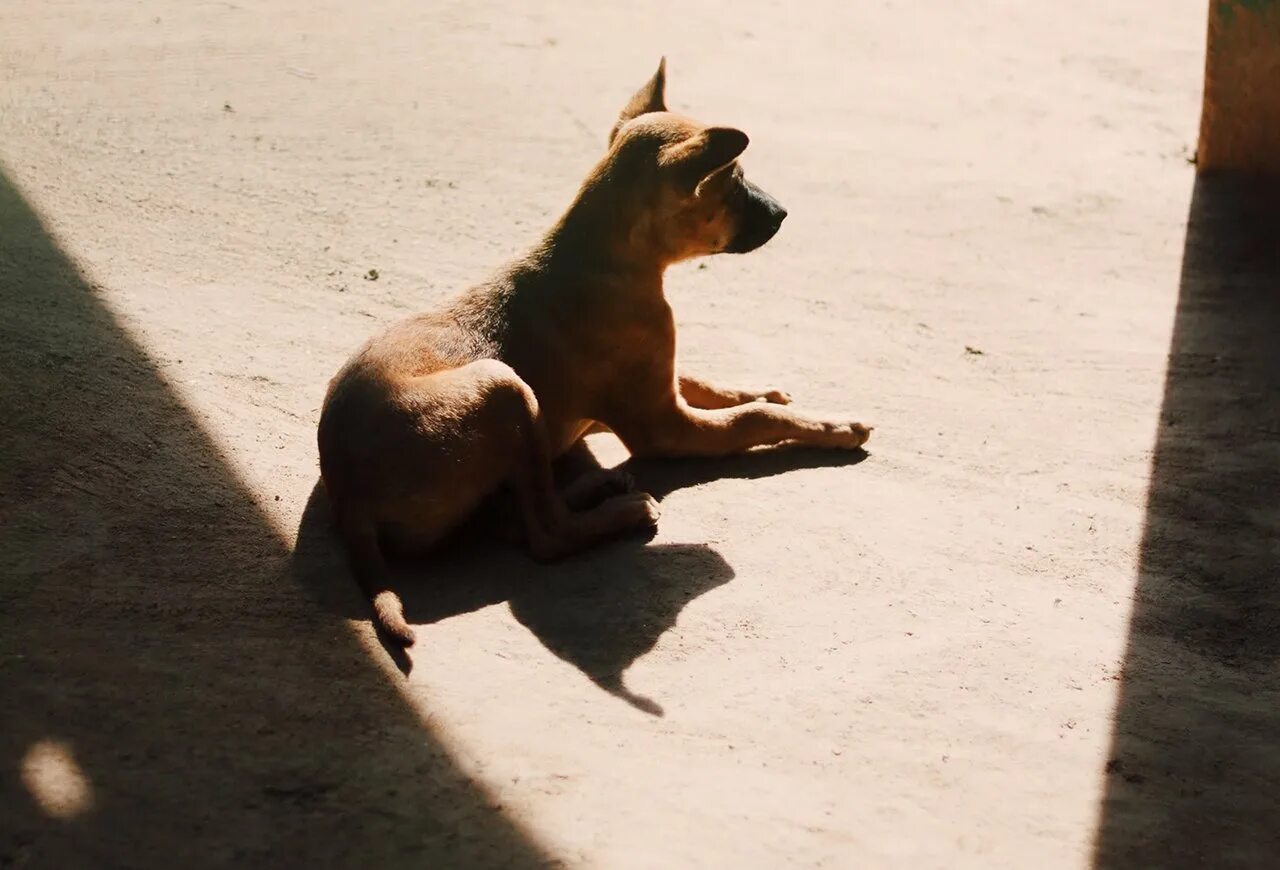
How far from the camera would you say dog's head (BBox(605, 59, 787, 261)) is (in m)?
5.48

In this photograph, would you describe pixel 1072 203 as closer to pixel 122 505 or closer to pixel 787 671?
pixel 787 671

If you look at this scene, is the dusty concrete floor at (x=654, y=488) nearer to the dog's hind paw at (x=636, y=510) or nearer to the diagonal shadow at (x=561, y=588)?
the diagonal shadow at (x=561, y=588)

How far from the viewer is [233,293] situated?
267 inches

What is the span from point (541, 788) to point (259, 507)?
1936 mm

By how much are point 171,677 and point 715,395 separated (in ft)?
9.42

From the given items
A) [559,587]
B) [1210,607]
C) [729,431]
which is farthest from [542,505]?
[1210,607]

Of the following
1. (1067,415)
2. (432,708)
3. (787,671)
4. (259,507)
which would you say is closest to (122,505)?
(259,507)

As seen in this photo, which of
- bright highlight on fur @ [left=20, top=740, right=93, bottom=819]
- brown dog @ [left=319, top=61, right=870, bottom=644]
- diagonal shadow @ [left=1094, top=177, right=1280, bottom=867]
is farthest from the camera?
brown dog @ [left=319, top=61, right=870, bottom=644]

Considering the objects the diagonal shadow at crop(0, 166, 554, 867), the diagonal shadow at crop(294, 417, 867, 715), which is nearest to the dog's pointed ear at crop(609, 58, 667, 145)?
the diagonal shadow at crop(294, 417, 867, 715)

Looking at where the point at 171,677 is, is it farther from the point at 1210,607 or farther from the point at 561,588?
the point at 1210,607

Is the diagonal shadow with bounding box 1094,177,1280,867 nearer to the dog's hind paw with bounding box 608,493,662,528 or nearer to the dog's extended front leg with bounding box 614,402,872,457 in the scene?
the dog's extended front leg with bounding box 614,402,872,457

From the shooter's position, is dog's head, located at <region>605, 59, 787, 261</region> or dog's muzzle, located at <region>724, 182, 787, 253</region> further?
dog's muzzle, located at <region>724, 182, 787, 253</region>

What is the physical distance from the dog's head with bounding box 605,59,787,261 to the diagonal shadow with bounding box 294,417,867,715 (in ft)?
4.28

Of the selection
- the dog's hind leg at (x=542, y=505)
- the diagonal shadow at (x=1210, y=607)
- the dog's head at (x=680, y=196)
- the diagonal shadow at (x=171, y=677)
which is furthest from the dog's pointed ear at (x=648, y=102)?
the diagonal shadow at (x=1210, y=607)
